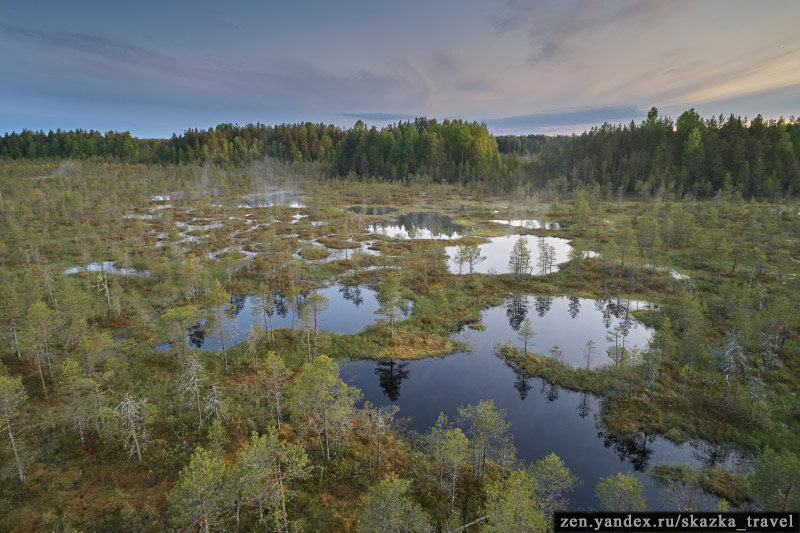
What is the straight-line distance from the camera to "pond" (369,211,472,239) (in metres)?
106

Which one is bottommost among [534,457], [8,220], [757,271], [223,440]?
[534,457]

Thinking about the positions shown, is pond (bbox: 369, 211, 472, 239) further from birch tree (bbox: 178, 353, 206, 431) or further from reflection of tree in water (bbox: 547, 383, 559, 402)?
birch tree (bbox: 178, 353, 206, 431)

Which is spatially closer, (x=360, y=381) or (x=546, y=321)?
(x=360, y=381)

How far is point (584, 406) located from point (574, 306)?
87.9ft

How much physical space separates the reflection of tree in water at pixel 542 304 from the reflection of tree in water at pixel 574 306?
122 inches

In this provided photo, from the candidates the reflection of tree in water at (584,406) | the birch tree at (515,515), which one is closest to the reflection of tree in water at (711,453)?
the reflection of tree in water at (584,406)

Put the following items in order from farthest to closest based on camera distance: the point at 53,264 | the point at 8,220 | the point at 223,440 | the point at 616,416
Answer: the point at 8,220 < the point at 53,264 < the point at 616,416 < the point at 223,440

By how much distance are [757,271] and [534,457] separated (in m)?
68.2

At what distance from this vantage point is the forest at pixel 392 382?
80.6ft

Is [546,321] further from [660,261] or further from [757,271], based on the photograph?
[757,271]

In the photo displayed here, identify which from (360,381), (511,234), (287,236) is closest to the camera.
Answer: (360,381)

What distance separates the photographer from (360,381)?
141 feet

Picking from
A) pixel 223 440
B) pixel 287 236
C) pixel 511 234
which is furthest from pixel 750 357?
pixel 287 236

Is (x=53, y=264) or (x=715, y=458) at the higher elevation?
(x=53, y=264)
